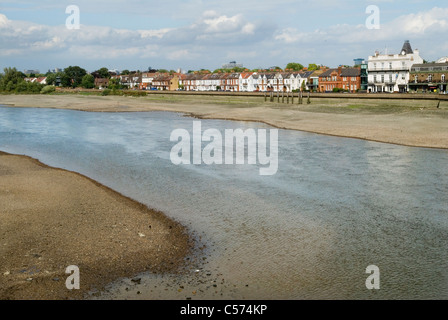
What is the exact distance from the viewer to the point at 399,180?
2070cm

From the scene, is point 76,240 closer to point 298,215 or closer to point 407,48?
point 298,215

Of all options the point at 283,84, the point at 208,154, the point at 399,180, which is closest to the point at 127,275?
the point at 399,180

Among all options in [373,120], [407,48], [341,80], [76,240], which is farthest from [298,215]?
[407,48]

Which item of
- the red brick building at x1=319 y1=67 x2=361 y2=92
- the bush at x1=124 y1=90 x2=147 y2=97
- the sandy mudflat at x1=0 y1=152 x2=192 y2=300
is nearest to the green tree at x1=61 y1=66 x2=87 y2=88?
the bush at x1=124 y1=90 x2=147 y2=97

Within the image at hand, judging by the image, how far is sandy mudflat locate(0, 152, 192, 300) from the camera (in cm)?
1045

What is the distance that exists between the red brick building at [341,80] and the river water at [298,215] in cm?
A: 6296

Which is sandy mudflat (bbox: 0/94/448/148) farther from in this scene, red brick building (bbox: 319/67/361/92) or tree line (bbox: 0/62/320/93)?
tree line (bbox: 0/62/320/93)

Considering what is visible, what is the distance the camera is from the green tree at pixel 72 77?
164850 millimetres

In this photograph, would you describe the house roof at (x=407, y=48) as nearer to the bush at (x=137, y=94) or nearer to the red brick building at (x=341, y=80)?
the red brick building at (x=341, y=80)

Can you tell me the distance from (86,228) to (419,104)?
50551 mm

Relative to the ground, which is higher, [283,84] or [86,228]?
[283,84]

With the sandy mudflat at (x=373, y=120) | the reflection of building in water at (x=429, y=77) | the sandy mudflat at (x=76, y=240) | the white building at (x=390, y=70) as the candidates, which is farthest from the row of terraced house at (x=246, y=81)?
the sandy mudflat at (x=76, y=240)

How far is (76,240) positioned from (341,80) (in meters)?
87.1
